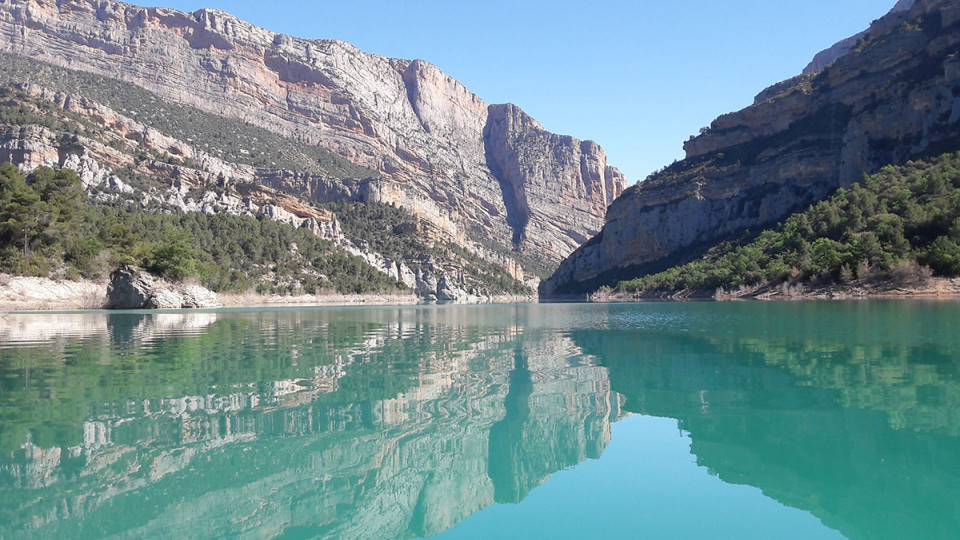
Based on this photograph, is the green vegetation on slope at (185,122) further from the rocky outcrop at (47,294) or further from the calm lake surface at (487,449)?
the calm lake surface at (487,449)

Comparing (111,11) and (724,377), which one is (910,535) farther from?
(111,11)

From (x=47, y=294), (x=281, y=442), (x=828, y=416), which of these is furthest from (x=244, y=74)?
(x=828, y=416)

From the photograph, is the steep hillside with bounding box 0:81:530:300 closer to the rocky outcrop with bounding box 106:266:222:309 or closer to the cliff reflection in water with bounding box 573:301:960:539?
Result: the rocky outcrop with bounding box 106:266:222:309

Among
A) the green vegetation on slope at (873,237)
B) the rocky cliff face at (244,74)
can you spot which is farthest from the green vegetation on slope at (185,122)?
the green vegetation on slope at (873,237)

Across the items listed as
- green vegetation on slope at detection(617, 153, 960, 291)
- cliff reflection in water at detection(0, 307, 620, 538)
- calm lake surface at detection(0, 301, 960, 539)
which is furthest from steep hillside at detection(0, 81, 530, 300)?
green vegetation on slope at detection(617, 153, 960, 291)

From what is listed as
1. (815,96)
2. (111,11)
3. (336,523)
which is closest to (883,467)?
(336,523)

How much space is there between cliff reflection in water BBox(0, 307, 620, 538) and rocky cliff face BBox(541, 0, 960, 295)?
74.5 m

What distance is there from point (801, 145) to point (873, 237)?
4671 cm

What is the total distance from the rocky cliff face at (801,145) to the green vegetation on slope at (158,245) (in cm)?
5217

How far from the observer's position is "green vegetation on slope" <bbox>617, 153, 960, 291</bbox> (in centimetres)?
4791

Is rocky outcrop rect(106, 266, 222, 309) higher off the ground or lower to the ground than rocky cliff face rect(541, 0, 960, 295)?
lower

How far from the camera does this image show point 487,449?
23.5ft

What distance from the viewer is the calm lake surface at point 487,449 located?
5.04m

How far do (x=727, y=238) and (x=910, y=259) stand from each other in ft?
151
